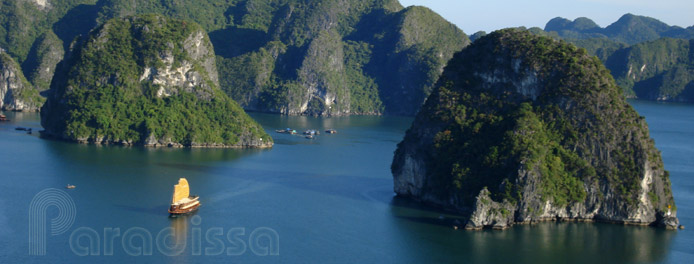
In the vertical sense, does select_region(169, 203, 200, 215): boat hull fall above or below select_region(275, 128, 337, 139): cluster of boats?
below

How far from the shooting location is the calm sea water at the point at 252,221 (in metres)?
56.1

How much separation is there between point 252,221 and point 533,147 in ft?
71.5

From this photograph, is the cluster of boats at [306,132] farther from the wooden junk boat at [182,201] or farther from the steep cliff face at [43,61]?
the steep cliff face at [43,61]

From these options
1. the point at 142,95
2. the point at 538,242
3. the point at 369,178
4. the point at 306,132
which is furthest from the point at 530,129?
the point at 306,132

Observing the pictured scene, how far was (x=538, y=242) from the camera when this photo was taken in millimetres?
59719

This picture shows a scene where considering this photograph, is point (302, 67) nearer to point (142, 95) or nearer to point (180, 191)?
point (142, 95)

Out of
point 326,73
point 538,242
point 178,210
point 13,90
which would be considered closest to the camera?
point 538,242

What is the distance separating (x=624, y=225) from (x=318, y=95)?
379 feet

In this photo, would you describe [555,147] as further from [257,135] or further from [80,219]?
[257,135]

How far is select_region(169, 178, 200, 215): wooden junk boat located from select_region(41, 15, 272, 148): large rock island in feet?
115

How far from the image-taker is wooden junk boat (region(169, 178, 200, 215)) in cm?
6436

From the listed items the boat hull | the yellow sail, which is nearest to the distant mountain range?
the yellow sail

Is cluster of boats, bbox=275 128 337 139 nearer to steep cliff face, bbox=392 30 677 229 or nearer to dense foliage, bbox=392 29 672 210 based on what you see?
steep cliff face, bbox=392 30 677 229

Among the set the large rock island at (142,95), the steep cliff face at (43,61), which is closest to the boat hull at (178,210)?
the large rock island at (142,95)
